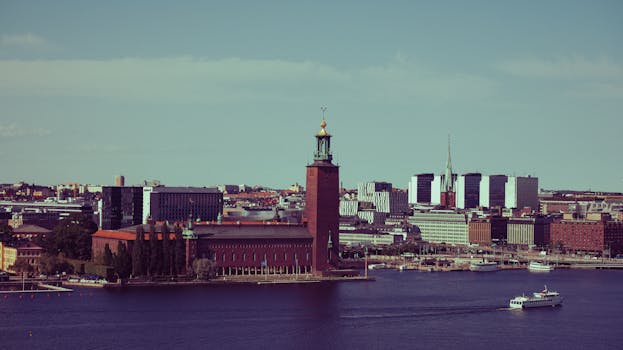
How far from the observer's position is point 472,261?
11081 centimetres

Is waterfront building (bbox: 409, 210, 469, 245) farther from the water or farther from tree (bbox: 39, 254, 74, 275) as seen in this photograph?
tree (bbox: 39, 254, 74, 275)

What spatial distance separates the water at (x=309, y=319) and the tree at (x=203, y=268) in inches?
136

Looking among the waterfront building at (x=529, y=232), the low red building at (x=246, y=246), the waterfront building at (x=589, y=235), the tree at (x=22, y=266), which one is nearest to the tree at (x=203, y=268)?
the low red building at (x=246, y=246)

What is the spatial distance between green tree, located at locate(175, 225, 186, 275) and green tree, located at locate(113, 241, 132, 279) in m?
2.82

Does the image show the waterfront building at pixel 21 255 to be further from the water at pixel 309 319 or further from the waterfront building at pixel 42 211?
the waterfront building at pixel 42 211

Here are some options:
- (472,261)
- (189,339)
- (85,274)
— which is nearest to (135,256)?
(85,274)

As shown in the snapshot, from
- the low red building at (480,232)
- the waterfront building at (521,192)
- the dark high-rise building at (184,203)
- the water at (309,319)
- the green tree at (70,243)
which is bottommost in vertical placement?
the water at (309,319)

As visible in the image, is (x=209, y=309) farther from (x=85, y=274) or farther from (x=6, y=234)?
(x=6, y=234)

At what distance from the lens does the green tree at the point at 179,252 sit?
265ft

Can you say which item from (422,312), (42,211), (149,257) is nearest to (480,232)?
(42,211)

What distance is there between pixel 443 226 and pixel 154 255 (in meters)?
71.7

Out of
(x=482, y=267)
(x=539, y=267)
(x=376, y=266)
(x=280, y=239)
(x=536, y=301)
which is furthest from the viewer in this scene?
(x=539, y=267)

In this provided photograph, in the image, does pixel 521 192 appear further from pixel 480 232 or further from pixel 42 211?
pixel 42 211

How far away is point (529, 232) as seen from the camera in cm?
13925
